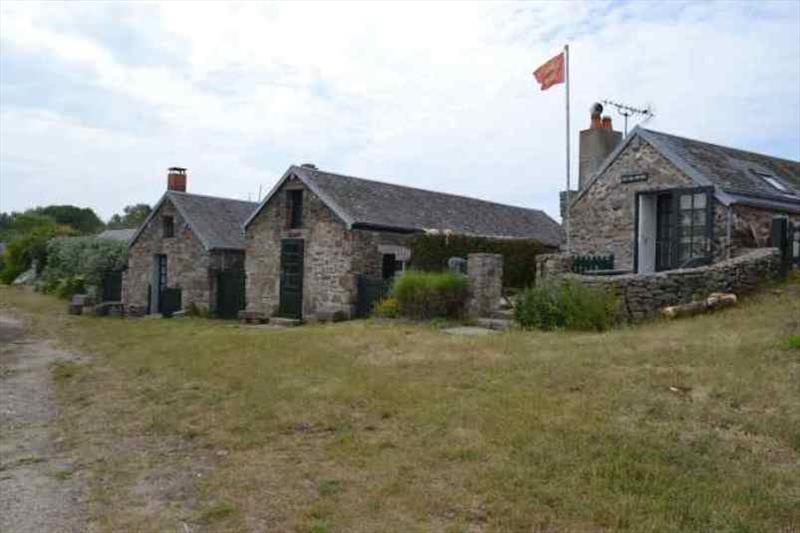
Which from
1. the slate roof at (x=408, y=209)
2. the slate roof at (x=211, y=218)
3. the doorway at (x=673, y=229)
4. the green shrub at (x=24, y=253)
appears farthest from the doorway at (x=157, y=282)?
the green shrub at (x=24, y=253)

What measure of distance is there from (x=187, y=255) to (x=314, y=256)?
25.0 feet

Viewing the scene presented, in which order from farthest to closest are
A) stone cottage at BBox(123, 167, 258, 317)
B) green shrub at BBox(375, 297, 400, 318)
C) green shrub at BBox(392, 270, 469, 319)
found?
stone cottage at BBox(123, 167, 258, 317)
green shrub at BBox(375, 297, 400, 318)
green shrub at BBox(392, 270, 469, 319)

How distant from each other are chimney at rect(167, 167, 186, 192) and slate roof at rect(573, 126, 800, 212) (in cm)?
1808

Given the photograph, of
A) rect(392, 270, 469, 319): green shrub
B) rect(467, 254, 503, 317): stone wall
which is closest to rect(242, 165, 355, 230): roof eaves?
rect(392, 270, 469, 319): green shrub

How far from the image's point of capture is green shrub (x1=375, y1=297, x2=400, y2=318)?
18891 millimetres

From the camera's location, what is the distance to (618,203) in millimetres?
20062

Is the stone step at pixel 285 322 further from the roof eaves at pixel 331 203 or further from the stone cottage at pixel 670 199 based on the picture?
the stone cottage at pixel 670 199

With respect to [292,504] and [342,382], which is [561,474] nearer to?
[292,504]

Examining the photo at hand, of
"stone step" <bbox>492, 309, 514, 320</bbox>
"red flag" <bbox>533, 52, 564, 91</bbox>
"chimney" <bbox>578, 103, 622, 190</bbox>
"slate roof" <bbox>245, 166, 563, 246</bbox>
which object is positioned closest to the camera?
"stone step" <bbox>492, 309, 514, 320</bbox>

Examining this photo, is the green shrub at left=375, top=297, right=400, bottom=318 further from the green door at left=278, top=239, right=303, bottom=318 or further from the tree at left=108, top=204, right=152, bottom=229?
the tree at left=108, top=204, right=152, bottom=229

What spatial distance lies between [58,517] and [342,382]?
502 cm

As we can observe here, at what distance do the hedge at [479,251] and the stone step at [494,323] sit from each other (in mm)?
5611

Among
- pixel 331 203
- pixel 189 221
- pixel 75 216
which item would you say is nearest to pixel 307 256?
pixel 331 203

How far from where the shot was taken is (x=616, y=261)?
1995 centimetres
